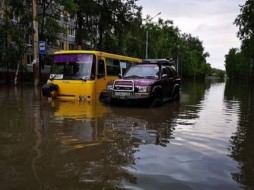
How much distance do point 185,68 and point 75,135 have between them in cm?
9883

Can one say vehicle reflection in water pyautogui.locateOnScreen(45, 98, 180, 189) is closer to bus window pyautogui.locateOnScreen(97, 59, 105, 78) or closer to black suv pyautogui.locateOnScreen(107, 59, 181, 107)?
black suv pyautogui.locateOnScreen(107, 59, 181, 107)

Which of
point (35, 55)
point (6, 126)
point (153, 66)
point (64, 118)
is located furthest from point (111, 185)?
point (35, 55)

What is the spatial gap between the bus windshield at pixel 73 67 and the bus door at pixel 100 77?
387mm

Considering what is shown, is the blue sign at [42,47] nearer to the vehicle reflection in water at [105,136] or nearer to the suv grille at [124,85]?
the vehicle reflection in water at [105,136]

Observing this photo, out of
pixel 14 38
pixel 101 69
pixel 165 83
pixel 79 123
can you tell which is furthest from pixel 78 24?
pixel 79 123

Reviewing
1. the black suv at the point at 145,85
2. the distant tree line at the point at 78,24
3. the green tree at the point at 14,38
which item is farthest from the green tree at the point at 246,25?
the black suv at the point at 145,85

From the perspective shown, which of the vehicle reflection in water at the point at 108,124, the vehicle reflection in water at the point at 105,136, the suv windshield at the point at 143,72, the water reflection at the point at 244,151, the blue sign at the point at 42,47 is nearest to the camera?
the water reflection at the point at 244,151

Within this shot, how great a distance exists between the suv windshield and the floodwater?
4078mm

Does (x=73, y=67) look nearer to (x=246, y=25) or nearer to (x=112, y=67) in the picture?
(x=112, y=67)

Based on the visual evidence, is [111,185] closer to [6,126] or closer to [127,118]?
[6,126]

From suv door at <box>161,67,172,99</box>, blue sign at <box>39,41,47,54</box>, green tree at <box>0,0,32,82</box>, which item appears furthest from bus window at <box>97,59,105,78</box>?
green tree at <box>0,0,32,82</box>

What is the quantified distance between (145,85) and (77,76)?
3.69 metres

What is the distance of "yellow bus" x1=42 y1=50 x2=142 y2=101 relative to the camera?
59.6ft

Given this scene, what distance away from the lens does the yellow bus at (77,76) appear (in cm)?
1816
